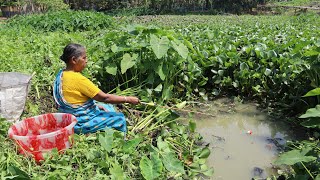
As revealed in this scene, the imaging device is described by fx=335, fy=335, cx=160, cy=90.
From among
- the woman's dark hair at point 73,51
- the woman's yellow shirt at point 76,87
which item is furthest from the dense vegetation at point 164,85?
the woman's dark hair at point 73,51

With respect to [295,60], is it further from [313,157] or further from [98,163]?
[98,163]

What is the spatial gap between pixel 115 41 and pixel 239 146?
2.17 metres

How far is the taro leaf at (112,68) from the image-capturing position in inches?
176

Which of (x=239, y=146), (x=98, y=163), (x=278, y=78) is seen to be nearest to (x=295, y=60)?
(x=278, y=78)

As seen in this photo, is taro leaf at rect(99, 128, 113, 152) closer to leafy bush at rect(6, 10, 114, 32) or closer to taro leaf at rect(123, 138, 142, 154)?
taro leaf at rect(123, 138, 142, 154)

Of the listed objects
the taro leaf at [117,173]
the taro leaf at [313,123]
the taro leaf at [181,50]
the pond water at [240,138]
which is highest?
the taro leaf at [181,50]

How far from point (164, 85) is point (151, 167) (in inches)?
79.4

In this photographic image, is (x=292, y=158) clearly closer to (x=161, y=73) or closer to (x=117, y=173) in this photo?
(x=117, y=173)

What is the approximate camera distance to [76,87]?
3.14 meters

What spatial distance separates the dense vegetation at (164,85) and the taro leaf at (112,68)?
13 mm

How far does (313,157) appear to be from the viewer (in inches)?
98.2

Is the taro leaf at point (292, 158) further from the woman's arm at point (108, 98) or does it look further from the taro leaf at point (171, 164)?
the woman's arm at point (108, 98)

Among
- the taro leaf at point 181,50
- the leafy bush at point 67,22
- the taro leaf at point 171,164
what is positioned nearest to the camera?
the taro leaf at point 171,164

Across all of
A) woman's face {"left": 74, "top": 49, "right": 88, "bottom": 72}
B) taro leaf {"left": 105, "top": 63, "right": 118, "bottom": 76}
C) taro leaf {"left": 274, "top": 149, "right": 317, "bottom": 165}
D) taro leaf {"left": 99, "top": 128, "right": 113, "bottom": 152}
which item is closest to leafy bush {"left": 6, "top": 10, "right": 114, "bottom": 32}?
taro leaf {"left": 105, "top": 63, "right": 118, "bottom": 76}
